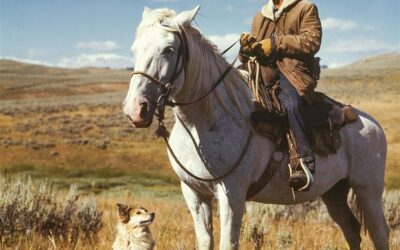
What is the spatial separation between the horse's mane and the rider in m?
0.26

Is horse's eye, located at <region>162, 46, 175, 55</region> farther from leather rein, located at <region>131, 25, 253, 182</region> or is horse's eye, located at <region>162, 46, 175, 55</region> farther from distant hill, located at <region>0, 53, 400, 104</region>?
distant hill, located at <region>0, 53, 400, 104</region>

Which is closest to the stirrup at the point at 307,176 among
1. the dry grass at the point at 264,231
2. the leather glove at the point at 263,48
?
the leather glove at the point at 263,48

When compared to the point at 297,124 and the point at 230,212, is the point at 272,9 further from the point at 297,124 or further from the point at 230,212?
the point at 230,212

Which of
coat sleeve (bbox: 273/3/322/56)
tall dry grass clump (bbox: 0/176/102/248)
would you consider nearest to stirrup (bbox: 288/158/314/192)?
coat sleeve (bbox: 273/3/322/56)

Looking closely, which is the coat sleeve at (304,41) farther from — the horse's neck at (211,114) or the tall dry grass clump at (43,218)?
the tall dry grass clump at (43,218)

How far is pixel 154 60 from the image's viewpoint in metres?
3.76

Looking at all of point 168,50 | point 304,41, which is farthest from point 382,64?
point 168,50

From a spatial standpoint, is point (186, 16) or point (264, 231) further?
point (264, 231)

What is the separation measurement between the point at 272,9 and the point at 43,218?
4.23m

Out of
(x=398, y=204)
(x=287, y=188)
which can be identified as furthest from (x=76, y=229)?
(x=398, y=204)

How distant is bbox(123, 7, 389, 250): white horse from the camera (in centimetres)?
377

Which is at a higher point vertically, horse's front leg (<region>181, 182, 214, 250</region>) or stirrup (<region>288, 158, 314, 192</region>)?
stirrup (<region>288, 158, 314, 192</region>)

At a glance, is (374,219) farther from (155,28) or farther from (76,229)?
(76,229)

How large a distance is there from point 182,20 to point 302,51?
1.20 m
